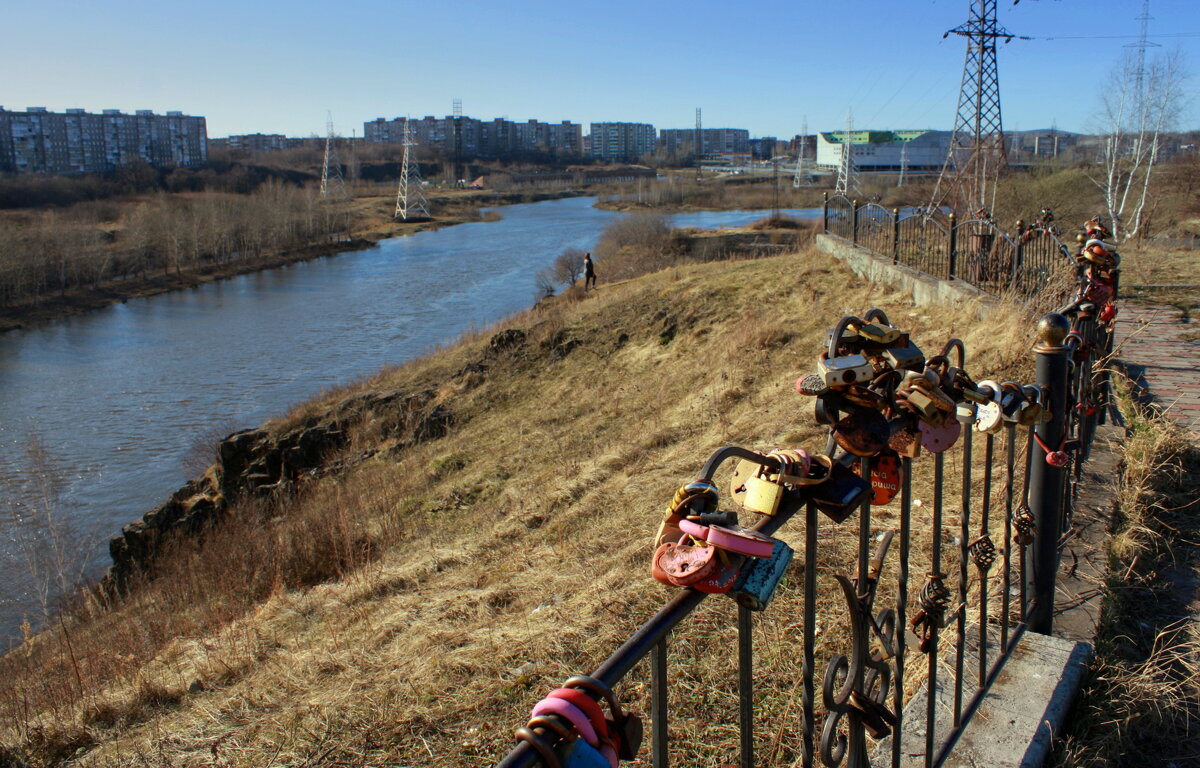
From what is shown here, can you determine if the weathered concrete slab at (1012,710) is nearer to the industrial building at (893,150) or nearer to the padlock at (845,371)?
the padlock at (845,371)

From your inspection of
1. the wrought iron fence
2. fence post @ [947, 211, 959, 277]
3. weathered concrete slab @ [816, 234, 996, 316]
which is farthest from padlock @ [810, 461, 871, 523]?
fence post @ [947, 211, 959, 277]

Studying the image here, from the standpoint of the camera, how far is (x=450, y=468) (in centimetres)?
1174

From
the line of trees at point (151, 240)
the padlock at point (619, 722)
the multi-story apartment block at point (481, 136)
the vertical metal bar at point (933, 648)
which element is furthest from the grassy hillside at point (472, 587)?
the multi-story apartment block at point (481, 136)

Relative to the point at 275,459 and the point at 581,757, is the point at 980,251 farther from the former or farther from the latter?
the point at 275,459

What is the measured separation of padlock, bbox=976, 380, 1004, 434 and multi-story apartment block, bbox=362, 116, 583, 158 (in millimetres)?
153978

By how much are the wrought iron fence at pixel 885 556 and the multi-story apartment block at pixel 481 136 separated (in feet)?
504

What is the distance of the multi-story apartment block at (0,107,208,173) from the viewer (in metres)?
104

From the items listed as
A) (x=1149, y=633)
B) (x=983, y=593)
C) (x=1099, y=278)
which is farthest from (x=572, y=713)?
(x=1099, y=278)

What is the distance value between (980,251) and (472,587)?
23.8ft

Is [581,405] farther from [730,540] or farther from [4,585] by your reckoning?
[730,540]

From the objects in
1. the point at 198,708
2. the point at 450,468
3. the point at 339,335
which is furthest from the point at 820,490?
the point at 339,335

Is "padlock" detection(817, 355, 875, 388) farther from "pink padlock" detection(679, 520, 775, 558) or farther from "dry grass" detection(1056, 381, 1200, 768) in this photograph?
"dry grass" detection(1056, 381, 1200, 768)

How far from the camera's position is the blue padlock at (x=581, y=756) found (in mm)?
994

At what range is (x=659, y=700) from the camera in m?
1.22
